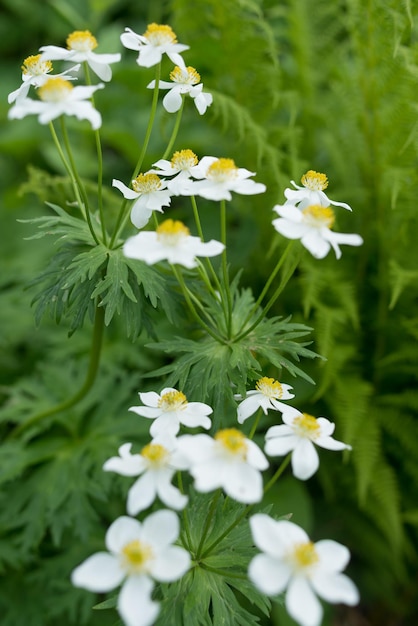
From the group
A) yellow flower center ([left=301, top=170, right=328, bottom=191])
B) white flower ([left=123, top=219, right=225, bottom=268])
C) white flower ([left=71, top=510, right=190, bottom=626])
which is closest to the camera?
white flower ([left=71, top=510, right=190, bottom=626])

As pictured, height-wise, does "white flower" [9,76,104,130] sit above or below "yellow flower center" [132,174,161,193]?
above

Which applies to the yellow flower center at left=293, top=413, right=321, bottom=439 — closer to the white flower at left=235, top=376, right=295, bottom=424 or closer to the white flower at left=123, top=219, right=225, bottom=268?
the white flower at left=235, top=376, right=295, bottom=424

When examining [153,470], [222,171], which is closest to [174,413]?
[153,470]

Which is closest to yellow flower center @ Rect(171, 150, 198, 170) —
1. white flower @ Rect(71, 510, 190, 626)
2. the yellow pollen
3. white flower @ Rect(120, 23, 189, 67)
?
white flower @ Rect(120, 23, 189, 67)

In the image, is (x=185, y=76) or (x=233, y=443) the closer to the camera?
(x=233, y=443)

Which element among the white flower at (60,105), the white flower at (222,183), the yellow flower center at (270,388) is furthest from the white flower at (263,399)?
the white flower at (60,105)

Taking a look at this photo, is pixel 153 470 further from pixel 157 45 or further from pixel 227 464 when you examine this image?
pixel 157 45
